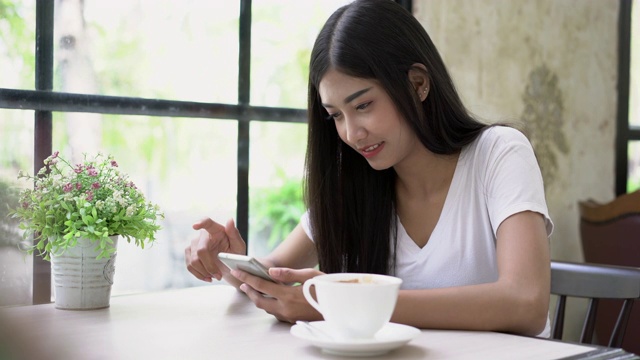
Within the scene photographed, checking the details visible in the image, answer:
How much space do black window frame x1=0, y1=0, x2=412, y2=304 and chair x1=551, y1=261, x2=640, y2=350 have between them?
116cm

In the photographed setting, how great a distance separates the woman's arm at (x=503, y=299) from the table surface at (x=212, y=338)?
0.07 ft

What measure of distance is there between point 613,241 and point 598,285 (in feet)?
5.50

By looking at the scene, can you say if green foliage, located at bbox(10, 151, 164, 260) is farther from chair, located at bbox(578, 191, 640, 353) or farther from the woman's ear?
chair, located at bbox(578, 191, 640, 353)

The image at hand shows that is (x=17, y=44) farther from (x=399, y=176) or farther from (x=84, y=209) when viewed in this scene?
(x=399, y=176)

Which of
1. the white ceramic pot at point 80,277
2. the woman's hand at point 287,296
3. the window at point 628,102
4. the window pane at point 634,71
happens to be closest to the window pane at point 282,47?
the white ceramic pot at point 80,277

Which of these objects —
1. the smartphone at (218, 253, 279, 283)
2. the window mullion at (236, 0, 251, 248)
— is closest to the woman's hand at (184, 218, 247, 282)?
the smartphone at (218, 253, 279, 283)

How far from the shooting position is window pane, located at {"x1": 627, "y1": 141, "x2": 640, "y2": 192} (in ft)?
12.3

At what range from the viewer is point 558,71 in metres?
3.31

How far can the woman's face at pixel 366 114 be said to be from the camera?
5.07ft

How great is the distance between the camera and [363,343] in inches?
38.2

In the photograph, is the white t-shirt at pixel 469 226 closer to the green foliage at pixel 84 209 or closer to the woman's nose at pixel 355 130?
the woman's nose at pixel 355 130

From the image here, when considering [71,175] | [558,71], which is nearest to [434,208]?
[71,175]

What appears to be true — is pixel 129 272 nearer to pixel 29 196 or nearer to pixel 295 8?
pixel 29 196

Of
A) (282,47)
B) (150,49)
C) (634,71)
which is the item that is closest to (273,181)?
(282,47)
